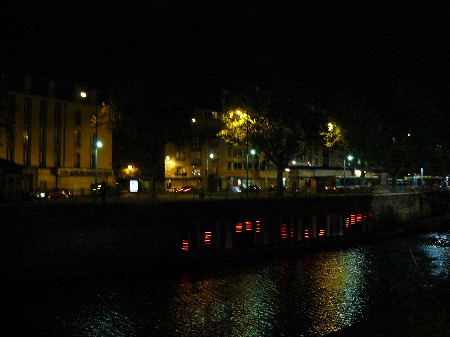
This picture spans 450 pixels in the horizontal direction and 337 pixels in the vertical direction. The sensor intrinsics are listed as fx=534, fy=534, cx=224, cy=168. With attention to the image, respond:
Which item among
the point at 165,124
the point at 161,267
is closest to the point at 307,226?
the point at 165,124

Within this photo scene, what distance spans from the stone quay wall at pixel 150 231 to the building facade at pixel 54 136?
85.9 ft

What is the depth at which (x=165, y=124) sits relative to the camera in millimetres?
54188

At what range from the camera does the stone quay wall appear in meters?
32.5

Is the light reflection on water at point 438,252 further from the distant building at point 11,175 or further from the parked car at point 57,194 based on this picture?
the distant building at point 11,175

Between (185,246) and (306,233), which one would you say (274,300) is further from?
(306,233)

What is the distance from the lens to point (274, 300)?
1204 inches

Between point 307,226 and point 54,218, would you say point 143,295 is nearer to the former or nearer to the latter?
point 54,218

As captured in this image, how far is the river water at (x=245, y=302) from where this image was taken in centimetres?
2400

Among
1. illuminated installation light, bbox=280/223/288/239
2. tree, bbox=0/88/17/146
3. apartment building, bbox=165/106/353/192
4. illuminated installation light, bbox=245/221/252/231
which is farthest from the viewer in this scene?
apartment building, bbox=165/106/353/192

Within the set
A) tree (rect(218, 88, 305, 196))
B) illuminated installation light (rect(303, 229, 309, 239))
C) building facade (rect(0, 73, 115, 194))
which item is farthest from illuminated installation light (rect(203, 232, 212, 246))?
building facade (rect(0, 73, 115, 194))

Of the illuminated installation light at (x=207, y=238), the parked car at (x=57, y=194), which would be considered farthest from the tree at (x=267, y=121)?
the illuminated installation light at (x=207, y=238)

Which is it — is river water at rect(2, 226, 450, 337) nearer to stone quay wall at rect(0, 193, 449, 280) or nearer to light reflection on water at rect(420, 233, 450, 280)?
light reflection on water at rect(420, 233, 450, 280)

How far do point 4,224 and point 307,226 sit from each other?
104 ft

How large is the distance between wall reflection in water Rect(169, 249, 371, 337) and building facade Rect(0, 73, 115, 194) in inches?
1366
